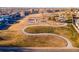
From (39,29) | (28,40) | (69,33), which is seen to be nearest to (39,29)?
(39,29)

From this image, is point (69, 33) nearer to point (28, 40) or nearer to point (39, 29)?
point (39, 29)

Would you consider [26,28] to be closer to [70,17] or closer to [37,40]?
[37,40]

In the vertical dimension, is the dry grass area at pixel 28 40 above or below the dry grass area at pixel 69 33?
below

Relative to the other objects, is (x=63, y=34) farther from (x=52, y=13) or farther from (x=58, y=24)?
(x=52, y=13)
